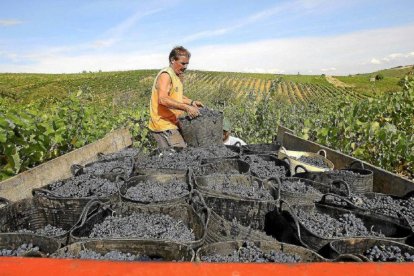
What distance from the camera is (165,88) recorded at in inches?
193

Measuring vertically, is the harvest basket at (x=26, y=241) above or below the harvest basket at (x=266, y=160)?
above

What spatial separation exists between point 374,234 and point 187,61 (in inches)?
134

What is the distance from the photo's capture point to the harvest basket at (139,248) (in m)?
1.97

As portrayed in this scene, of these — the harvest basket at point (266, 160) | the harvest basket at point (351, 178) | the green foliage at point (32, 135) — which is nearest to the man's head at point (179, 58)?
the harvest basket at point (266, 160)

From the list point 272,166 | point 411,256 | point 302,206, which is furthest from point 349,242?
point 272,166

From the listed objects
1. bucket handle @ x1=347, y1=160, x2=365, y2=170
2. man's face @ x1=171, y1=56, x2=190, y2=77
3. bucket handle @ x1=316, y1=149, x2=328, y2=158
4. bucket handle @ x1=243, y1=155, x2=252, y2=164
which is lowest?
bucket handle @ x1=316, y1=149, x2=328, y2=158

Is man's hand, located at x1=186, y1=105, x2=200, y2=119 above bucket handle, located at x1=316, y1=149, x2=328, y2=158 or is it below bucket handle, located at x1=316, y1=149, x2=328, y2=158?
above

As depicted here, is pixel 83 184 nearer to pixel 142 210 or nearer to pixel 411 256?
pixel 142 210

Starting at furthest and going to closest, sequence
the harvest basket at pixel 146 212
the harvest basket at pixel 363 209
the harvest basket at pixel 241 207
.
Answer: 1. the harvest basket at pixel 241 207
2. the harvest basket at pixel 363 209
3. the harvest basket at pixel 146 212

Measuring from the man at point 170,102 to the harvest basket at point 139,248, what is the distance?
2.87 m

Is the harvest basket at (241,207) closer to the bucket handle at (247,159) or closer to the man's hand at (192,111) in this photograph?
the bucket handle at (247,159)

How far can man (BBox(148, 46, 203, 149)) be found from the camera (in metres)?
4.85

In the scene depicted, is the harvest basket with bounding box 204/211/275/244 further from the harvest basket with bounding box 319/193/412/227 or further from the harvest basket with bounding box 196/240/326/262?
the harvest basket with bounding box 319/193/412/227

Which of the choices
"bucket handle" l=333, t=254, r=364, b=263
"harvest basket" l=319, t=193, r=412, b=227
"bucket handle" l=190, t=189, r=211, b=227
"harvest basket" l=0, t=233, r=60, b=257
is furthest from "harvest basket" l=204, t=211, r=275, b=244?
"harvest basket" l=0, t=233, r=60, b=257
